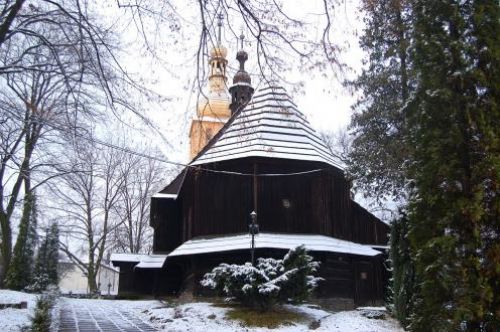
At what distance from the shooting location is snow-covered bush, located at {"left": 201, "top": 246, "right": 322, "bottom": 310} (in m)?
12.6

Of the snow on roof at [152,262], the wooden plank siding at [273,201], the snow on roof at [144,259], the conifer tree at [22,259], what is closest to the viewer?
the wooden plank siding at [273,201]

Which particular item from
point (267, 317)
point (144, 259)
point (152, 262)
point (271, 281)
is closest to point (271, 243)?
point (271, 281)

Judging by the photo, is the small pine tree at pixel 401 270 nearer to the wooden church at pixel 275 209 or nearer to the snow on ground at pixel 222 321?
the snow on ground at pixel 222 321

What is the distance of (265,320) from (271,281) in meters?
0.90

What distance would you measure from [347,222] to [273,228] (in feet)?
10.2

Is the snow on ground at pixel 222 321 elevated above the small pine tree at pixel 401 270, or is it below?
below

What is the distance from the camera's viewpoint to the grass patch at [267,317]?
12.3 metres

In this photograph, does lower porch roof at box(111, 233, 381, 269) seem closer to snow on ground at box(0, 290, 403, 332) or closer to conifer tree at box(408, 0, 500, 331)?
snow on ground at box(0, 290, 403, 332)

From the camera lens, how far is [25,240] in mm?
28078

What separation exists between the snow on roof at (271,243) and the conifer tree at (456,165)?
786 centimetres

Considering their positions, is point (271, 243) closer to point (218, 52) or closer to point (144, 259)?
point (218, 52)

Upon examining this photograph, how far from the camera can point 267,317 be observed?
12656mm

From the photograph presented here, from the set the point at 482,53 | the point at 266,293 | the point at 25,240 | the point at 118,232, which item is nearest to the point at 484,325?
the point at 482,53

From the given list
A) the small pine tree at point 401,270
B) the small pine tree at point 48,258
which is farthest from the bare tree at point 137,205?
the small pine tree at point 401,270
